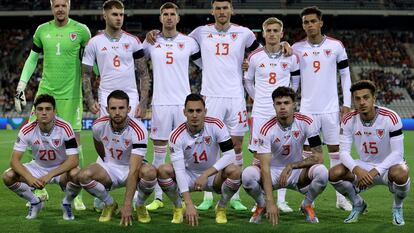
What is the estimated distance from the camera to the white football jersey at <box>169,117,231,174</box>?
19.8 feet

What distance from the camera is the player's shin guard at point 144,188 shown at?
5.99 metres

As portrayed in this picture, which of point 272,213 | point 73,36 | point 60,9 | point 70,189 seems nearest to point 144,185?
point 70,189

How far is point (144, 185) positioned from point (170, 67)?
161 centimetres

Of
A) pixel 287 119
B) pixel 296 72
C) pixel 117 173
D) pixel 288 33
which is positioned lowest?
pixel 117 173

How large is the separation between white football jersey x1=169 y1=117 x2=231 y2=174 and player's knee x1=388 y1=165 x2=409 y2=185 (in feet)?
5.04

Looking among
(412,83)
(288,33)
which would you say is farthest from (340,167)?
(288,33)

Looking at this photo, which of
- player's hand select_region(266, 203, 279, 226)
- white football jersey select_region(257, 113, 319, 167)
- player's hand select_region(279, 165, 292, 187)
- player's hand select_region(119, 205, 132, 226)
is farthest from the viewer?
white football jersey select_region(257, 113, 319, 167)

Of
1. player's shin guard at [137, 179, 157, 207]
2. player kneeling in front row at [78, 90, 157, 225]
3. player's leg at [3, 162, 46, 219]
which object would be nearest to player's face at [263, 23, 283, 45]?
player kneeling in front row at [78, 90, 157, 225]

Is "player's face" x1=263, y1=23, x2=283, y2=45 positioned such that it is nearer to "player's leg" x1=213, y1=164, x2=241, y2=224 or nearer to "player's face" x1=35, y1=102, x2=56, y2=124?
"player's leg" x1=213, y1=164, x2=241, y2=224

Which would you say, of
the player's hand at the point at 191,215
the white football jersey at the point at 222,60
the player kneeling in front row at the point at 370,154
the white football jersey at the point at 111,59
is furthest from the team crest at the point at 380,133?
the white football jersey at the point at 111,59

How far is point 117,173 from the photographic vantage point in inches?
246

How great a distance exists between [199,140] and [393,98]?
79.0 ft

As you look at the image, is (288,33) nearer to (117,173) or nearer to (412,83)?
(412,83)

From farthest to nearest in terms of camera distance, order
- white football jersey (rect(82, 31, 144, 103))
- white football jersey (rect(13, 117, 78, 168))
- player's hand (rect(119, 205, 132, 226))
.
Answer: white football jersey (rect(82, 31, 144, 103)) → white football jersey (rect(13, 117, 78, 168)) → player's hand (rect(119, 205, 132, 226))
